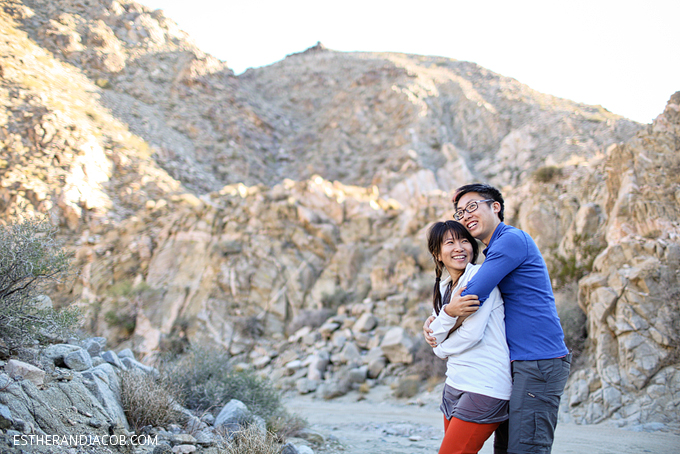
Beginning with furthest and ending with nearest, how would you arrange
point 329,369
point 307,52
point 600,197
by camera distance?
point 307,52 → point 329,369 → point 600,197

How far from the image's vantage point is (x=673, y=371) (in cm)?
561

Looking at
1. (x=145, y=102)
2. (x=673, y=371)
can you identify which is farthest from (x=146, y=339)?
(x=145, y=102)

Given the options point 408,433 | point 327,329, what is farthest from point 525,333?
point 327,329

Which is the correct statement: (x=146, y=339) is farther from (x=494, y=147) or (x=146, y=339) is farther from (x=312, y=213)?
(x=494, y=147)

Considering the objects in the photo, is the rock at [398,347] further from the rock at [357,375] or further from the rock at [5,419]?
the rock at [5,419]

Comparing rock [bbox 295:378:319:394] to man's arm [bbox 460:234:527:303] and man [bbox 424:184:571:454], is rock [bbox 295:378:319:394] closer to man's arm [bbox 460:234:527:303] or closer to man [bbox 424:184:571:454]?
man [bbox 424:184:571:454]

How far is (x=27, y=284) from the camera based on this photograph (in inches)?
133

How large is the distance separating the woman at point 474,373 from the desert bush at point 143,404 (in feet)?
9.33

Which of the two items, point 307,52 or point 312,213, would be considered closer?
point 312,213

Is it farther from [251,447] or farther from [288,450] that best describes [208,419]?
[251,447]

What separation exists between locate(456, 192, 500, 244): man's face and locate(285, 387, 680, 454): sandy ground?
11.8ft

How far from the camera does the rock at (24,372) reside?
277cm

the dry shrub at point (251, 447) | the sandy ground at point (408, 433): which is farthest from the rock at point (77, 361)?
the sandy ground at point (408, 433)

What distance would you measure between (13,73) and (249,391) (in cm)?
2380
